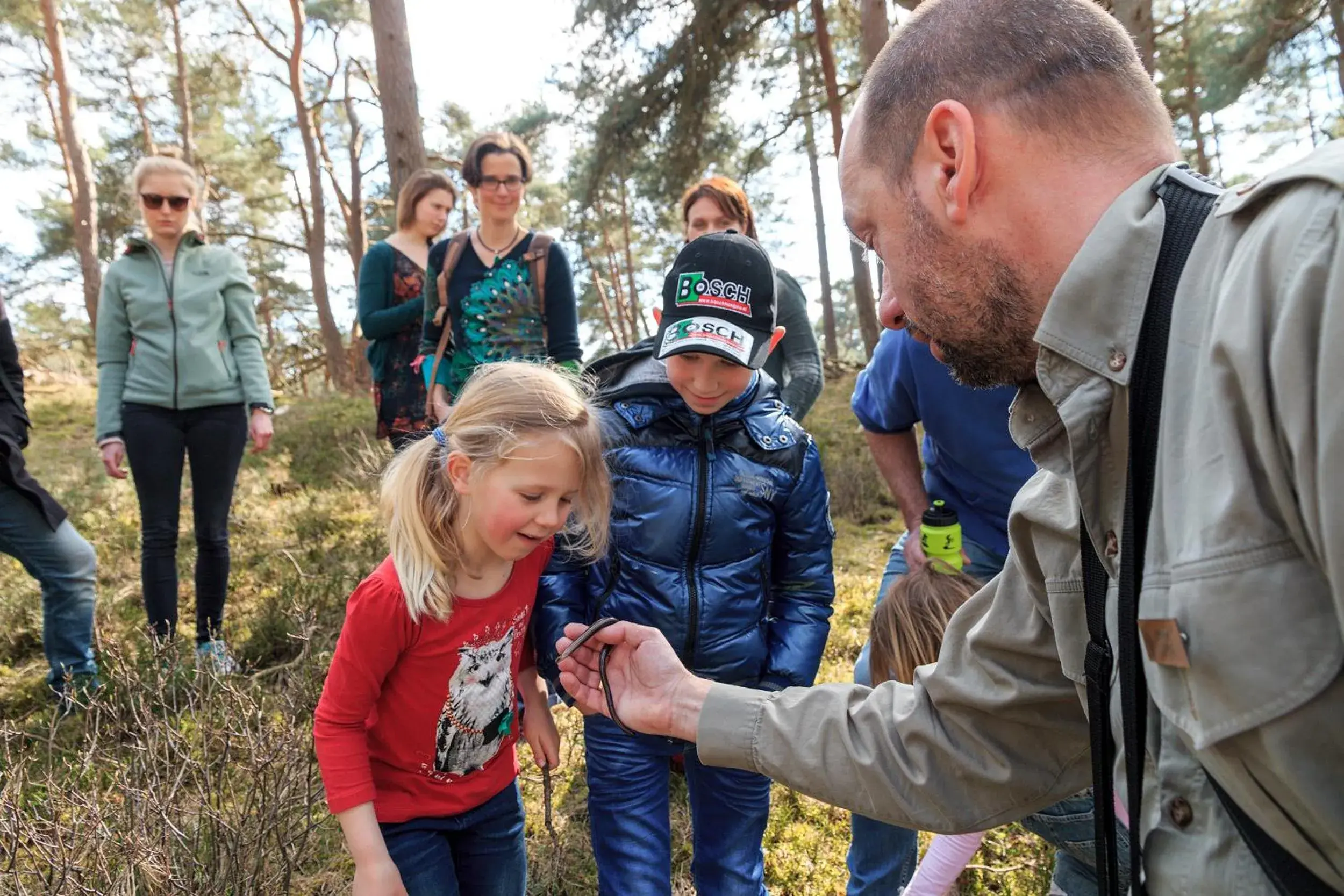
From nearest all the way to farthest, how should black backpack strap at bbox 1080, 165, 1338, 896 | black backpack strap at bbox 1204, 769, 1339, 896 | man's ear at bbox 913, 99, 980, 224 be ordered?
black backpack strap at bbox 1204, 769, 1339, 896 → black backpack strap at bbox 1080, 165, 1338, 896 → man's ear at bbox 913, 99, 980, 224

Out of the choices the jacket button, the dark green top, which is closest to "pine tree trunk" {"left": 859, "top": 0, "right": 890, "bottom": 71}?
the dark green top

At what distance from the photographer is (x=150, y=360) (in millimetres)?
3771

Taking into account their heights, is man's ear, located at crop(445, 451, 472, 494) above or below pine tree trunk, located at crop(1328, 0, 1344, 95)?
below

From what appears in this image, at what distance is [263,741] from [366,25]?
1833 centimetres

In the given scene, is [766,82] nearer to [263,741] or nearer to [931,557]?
[931,557]

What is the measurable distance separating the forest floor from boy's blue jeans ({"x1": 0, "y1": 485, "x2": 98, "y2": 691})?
11cm

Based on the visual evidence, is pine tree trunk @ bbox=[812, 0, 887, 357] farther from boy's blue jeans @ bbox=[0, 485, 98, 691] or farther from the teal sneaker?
boy's blue jeans @ bbox=[0, 485, 98, 691]

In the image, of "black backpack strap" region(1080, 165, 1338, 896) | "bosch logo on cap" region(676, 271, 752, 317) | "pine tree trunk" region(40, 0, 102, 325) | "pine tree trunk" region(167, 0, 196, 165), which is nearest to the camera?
"black backpack strap" region(1080, 165, 1338, 896)

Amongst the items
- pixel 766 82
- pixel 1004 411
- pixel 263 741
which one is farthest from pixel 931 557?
pixel 766 82

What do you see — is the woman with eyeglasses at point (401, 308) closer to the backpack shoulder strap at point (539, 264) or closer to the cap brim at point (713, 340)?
the backpack shoulder strap at point (539, 264)

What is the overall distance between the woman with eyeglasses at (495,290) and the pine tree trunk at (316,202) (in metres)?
12.5

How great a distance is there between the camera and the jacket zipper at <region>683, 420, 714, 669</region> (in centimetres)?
233

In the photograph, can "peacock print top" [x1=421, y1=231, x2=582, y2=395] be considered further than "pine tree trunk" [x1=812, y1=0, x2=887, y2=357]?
No

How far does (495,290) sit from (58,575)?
2121 millimetres
